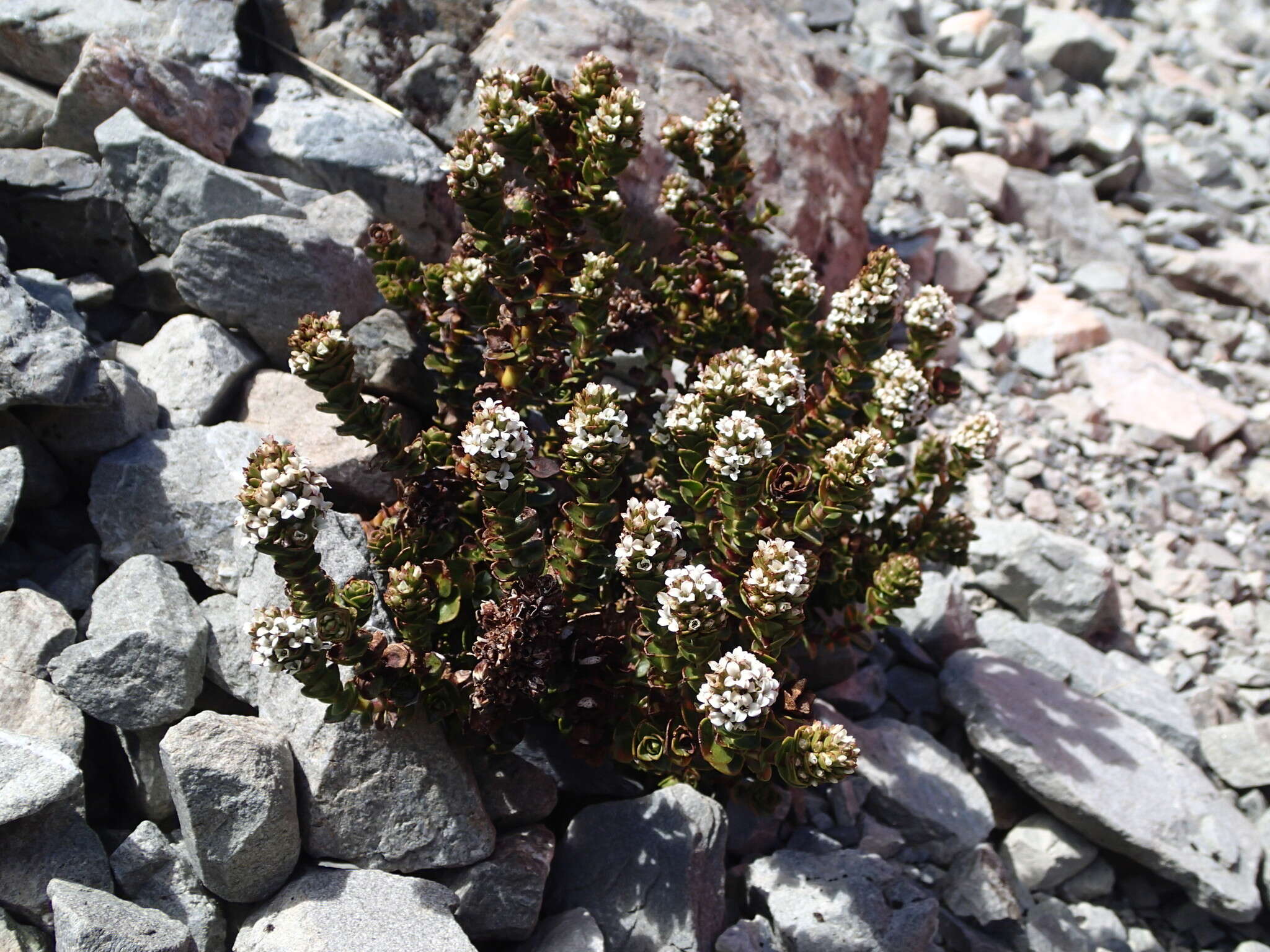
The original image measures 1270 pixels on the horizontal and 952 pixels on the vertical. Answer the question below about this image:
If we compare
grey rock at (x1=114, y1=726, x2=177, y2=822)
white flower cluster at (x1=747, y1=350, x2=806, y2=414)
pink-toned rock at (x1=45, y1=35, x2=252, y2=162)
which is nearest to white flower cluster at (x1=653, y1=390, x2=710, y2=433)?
white flower cluster at (x1=747, y1=350, x2=806, y2=414)

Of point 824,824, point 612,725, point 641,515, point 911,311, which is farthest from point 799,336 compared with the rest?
point 824,824

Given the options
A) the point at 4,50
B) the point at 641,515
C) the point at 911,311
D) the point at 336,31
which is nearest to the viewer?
the point at 641,515

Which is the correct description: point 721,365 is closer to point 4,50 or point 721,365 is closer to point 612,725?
point 612,725

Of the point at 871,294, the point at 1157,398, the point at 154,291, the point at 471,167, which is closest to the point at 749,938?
the point at 871,294

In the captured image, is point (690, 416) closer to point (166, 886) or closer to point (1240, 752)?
point (166, 886)

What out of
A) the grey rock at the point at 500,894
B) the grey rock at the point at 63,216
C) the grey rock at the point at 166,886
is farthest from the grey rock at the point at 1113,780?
the grey rock at the point at 63,216

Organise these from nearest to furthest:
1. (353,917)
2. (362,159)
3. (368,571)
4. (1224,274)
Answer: (353,917) < (368,571) < (362,159) < (1224,274)

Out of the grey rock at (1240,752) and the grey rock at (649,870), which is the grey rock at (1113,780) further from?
the grey rock at (649,870)
